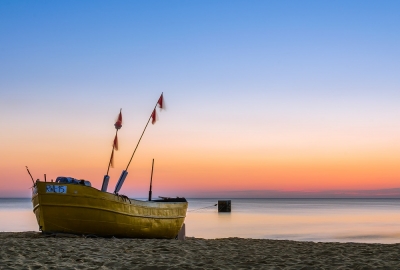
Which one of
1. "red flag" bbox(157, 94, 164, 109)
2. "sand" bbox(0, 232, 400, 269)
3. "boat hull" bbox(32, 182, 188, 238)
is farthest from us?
"red flag" bbox(157, 94, 164, 109)

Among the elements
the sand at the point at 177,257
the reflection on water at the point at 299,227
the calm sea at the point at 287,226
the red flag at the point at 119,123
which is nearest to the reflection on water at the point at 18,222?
the calm sea at the point at 287,226

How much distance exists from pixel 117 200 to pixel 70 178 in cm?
198

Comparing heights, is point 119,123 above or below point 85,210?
above

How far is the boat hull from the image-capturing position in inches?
665

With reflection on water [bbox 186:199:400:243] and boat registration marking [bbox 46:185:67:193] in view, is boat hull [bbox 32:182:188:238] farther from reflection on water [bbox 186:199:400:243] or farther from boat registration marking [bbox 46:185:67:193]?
reflection on water [bbox 186:199:400:243]

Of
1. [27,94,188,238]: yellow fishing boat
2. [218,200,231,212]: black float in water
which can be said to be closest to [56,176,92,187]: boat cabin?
[27,94,188,238]: yellow fishing boat

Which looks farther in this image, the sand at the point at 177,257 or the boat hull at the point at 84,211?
the boat hull at the point at 84,211

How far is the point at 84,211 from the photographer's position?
55.8ft

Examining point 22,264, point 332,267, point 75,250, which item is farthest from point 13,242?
point 332,267

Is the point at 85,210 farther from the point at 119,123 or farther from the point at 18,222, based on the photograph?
the point at 18,222

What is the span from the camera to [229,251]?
13172 millimetres

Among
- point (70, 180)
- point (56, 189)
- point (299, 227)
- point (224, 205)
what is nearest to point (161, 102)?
point (70, 180)

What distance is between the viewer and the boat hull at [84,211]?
55.4ft

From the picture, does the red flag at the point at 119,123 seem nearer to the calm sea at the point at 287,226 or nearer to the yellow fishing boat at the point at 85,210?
the yellow fishing boat at the point at 85,210
